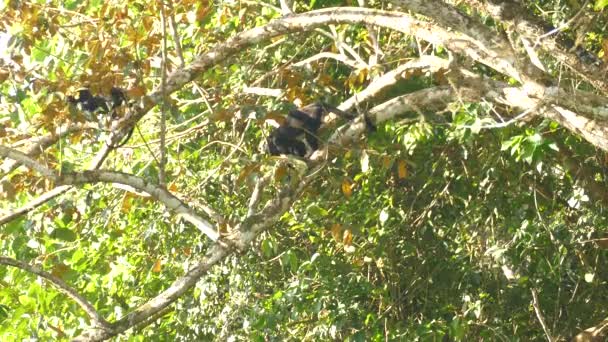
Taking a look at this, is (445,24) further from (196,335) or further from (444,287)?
(196,335)

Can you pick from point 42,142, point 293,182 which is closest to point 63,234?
point 42,142

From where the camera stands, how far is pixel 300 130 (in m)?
6.14

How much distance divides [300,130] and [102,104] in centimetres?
135

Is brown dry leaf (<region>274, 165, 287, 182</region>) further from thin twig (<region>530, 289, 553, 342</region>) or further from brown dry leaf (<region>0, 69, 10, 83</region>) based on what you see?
thin twig (<region>530, 289, 553, 342</region>)

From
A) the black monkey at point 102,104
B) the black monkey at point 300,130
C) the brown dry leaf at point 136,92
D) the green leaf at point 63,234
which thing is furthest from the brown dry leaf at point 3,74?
the black monkey at point 300,130

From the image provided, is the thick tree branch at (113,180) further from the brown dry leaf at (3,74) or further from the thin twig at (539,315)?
the thin twig at (539,315)

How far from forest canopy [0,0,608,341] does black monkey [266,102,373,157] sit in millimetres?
39

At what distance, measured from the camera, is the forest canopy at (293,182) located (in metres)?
5.17

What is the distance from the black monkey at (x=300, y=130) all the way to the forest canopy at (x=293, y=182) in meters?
0.04

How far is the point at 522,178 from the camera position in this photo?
279 inches

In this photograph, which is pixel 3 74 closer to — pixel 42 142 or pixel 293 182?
pixel 42 142

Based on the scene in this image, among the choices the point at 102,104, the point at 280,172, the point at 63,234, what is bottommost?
the point at 280,172

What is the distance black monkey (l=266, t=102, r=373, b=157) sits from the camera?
5.86 metres

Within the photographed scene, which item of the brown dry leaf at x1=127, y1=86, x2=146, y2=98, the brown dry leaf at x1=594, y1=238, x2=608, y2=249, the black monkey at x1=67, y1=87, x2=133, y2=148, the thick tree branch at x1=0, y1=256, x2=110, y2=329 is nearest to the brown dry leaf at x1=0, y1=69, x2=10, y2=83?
the black monkey at x1=67, y1=87, x2=133, y2=148
